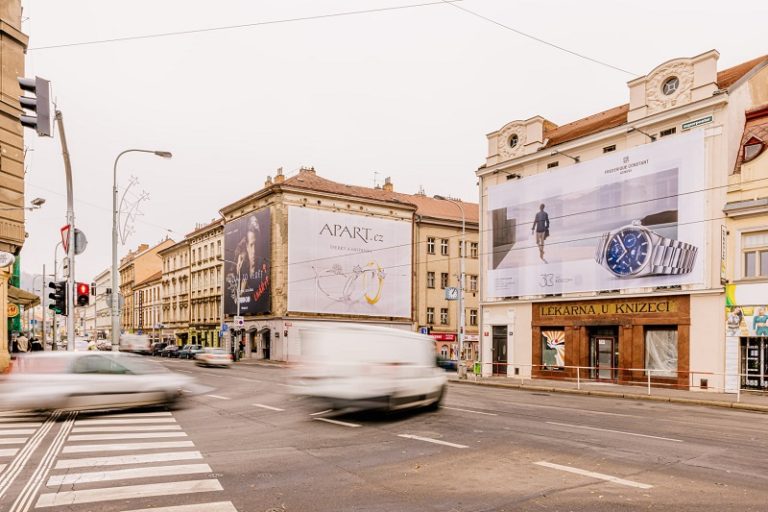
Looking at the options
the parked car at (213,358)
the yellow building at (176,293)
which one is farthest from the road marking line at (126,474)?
the yellow building at (176,293)

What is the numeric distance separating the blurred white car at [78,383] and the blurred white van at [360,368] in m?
3.82

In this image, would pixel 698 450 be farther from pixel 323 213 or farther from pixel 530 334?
pixel 323 213

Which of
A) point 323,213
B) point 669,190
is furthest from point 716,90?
point 323,213

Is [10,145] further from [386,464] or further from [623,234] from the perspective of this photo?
[623,234]

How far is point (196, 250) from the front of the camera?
74.1 metres

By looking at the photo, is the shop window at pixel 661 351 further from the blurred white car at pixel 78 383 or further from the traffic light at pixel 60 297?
the traffic light at pixel 60 297

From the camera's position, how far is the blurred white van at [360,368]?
12648 mm

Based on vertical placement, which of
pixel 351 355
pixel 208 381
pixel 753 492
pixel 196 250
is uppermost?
pixel 196 250

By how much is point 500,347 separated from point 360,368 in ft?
75.8

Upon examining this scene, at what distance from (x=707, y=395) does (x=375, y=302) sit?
3694 cm

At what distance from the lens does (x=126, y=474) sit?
7672 millimetres

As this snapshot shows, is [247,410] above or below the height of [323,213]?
below

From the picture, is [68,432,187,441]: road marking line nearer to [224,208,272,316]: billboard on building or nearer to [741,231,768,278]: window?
[741,231,768,278]: window

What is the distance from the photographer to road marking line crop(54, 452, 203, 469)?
325 inches
